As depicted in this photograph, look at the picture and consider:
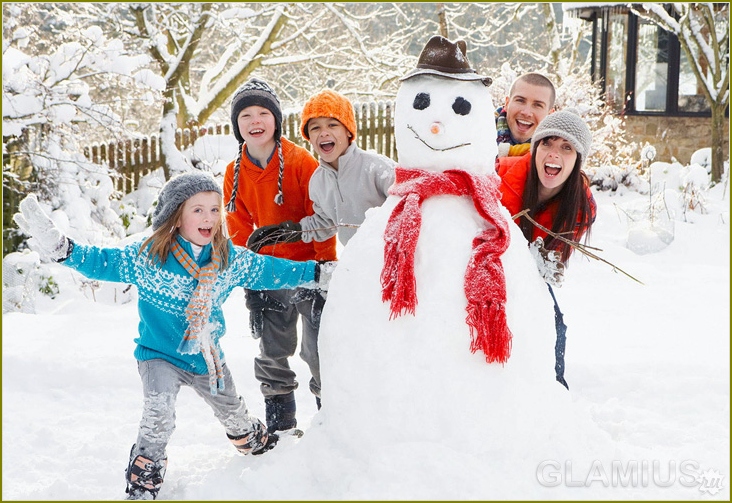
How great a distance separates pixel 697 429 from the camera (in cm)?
326

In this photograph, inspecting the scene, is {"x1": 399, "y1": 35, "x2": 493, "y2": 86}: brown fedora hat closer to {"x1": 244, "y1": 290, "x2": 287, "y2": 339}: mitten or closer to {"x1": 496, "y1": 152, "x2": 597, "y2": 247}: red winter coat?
{"x1": 496, "y1": 152, "x2": 597, "y2": 247}: red winter coat

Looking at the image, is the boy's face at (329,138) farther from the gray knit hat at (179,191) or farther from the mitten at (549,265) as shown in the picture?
the mitten at (549,265)

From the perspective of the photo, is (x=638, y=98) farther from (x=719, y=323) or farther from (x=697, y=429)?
(x=697, y=429)

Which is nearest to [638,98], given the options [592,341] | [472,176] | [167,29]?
[167,29]

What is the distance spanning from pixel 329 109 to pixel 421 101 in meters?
0.64

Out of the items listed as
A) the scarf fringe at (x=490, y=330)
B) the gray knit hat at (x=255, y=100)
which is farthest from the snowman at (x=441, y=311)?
the gray knit hat at (x=255, y=100)

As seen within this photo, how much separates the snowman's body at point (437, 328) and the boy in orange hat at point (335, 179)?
48 centimetres

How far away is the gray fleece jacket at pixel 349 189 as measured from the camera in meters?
2.91

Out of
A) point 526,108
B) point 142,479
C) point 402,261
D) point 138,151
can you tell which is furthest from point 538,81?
point 138,151

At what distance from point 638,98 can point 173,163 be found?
791 cm

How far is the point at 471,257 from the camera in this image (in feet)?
7.24

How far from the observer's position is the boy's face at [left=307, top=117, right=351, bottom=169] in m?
2.91

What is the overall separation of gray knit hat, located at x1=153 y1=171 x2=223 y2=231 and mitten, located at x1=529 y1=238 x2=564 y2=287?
1.24 meters

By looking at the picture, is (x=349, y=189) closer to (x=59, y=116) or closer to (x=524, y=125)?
(x=524, y=125)
